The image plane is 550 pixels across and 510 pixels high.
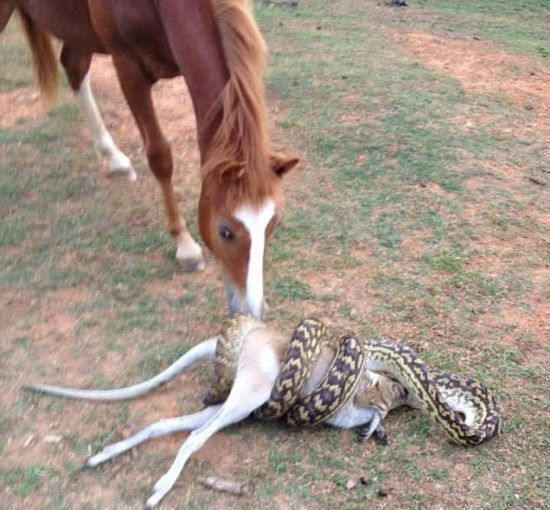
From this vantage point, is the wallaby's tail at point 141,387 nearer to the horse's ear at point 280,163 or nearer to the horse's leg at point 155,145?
the horse's ear at point 280,163

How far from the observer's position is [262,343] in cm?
312

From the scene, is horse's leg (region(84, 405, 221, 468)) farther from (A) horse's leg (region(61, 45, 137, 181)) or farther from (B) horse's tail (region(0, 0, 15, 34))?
(B) horse's tail (region(0, 0, 15, 34))

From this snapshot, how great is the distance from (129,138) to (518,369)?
3505 mm

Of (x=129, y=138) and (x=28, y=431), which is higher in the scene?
(x=28, y=431)

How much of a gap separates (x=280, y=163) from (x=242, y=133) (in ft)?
0.69

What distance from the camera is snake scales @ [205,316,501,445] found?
3.04 m

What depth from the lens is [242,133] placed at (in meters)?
3.15

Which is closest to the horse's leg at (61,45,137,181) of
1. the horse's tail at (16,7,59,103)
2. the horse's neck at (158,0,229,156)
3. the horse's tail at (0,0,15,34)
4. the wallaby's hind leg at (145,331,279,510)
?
the horse's tail at (16,7,59,103)

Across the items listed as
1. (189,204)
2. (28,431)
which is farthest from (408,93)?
(28,431)

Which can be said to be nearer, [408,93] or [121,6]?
[121,6]

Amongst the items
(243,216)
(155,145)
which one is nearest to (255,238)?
(243,216)

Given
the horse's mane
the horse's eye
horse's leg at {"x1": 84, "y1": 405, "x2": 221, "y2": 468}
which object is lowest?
horse's leg at {"x1": 84, "y1": 405, "x2": 221, "y2": 468}

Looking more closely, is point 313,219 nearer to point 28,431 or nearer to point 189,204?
point 189,204

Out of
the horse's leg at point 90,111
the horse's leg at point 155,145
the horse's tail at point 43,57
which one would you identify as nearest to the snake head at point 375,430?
the horse's leg at point 155,145
